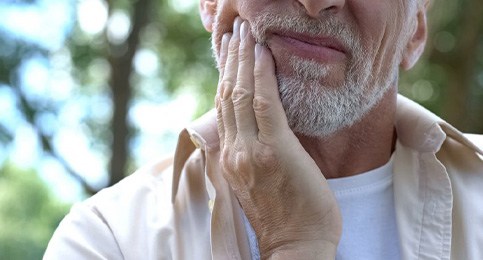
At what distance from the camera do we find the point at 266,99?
202cm

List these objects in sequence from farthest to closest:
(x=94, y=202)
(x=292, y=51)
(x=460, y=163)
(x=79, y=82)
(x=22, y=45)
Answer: (x=79, y=82)
(x=22, y=45)
(x=460, y=163)
(x=94, y=202)
(x=292, y=51)

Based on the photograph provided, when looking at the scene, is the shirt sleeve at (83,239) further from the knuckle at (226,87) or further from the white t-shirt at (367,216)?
the knuckle at (226,87)

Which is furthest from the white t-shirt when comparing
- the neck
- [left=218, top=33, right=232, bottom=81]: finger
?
[left=218, top=33, right=232, bottom=81]: finger

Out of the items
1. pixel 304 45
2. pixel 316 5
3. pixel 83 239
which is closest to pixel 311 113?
pixel 304 45

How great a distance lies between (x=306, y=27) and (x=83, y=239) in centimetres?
85

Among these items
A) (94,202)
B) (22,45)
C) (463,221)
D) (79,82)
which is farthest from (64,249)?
(79,82)

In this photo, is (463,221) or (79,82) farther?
(79,82)

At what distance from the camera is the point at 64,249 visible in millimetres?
2127

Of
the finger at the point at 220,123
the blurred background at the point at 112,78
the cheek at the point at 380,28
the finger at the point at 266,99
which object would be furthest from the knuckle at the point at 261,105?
the blurred background at the point at 112,78

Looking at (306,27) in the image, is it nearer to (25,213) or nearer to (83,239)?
(83,239)

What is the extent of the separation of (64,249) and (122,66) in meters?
6.56

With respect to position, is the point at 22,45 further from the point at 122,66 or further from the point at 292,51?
the point at 292,51

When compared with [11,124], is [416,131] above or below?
above

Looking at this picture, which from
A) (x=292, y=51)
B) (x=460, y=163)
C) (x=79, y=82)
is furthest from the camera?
(x=79, y=82)
